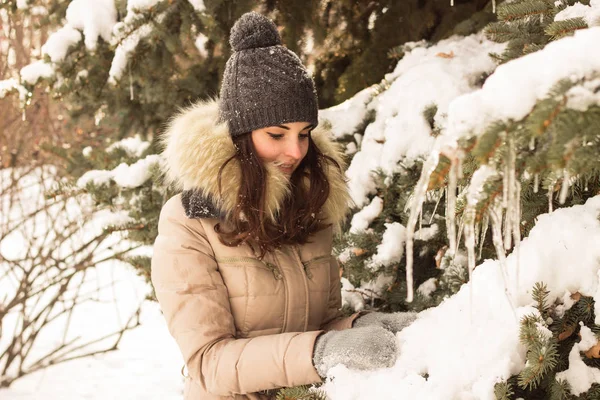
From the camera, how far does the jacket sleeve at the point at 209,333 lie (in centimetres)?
173

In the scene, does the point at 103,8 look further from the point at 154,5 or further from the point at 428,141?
the point at 428,141

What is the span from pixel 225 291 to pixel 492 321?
99 cm

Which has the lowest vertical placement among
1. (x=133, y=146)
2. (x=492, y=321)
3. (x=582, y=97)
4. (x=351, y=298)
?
(x=351, y=298)

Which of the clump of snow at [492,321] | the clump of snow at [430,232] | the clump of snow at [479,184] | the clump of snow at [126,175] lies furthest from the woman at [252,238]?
the clump of snow at [126,175]

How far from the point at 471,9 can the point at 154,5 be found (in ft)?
6.86

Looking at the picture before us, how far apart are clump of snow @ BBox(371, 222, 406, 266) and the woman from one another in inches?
15.7

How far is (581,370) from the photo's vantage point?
1209 mm

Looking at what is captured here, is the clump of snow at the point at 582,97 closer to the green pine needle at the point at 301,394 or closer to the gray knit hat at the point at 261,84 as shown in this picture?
the green pine needle at the point at 301,394

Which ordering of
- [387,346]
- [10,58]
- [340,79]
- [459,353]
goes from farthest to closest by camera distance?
[10,58] → [340,79] → [387,346] → [459,353]

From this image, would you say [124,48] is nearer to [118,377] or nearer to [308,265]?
[308,265]

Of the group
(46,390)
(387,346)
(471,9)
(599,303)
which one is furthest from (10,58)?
(599,303)

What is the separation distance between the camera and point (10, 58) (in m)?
6.64

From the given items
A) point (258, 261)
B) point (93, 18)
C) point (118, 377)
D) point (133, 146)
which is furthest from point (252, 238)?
point (118, 377)

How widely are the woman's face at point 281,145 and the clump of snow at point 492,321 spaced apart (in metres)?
0.90
